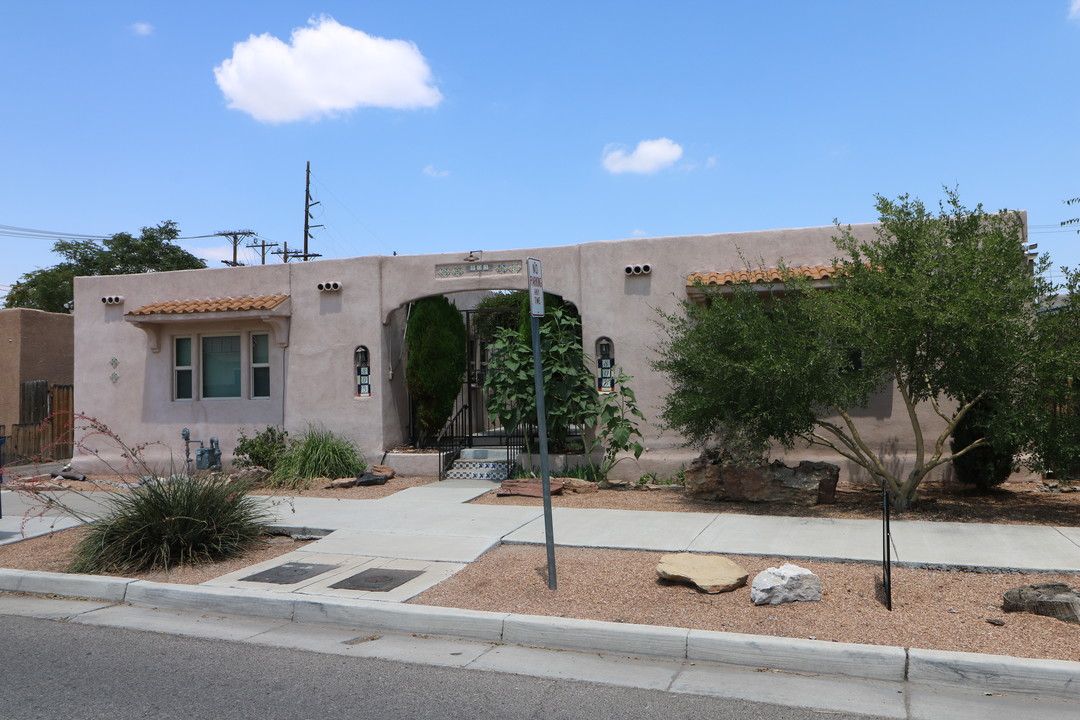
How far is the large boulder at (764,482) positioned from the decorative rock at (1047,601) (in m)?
4.28

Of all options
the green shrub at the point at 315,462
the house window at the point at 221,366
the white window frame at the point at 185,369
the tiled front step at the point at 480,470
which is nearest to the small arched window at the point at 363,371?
the green shrub at the point at 315,462

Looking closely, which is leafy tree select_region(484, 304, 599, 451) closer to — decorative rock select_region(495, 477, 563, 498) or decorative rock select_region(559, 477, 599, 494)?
decorative rock select_region(559, 477, 599, 494)

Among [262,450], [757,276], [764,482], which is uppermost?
[757,276]

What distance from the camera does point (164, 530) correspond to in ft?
27.1

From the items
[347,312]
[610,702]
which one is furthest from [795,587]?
[347,312]

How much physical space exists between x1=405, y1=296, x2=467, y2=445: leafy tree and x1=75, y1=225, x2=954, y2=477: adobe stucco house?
1.20 feet

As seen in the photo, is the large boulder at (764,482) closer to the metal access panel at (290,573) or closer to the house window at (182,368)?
the metal access panel at (290,573)

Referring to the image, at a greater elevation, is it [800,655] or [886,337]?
[886,337]

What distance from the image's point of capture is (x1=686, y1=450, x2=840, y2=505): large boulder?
10492 millimetres

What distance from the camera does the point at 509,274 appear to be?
13.9 meters

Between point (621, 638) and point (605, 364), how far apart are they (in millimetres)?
7638

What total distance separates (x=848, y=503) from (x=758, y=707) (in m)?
6.37

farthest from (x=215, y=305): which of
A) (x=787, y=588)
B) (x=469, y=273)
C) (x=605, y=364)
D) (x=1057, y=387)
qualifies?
(x=1057, y=387)

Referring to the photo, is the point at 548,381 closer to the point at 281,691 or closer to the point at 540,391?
the point at 540,391
